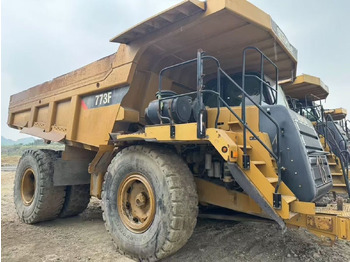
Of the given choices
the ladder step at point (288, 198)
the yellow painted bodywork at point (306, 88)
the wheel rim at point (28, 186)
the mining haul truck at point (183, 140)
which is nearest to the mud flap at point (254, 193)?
the mining haul truck at point (183, 140)

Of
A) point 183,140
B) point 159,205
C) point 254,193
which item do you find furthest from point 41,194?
point 254,193

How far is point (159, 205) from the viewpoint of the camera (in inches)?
124

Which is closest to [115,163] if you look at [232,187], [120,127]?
[120,127]

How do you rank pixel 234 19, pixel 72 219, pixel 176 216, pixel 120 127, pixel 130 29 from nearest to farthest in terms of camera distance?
pixel 176 216 < pixel 234 19 < pixel 130 29 < pixel 120 127 < pixel 72 219

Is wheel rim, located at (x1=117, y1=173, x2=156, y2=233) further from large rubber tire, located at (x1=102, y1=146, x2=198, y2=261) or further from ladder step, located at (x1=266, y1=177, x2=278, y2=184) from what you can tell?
ladder step, located at (x1=266, y1=177, x2=278, y2=184)

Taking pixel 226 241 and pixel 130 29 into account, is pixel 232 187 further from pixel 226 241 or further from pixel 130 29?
pixel 130 29

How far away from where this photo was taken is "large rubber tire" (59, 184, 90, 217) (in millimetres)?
5395

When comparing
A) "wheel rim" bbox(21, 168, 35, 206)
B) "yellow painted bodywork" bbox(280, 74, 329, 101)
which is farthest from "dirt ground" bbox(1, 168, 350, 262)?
"yellow painted bodywork" bbox(280, 74, 329, 101)

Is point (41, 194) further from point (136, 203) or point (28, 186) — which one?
point (136, 203)

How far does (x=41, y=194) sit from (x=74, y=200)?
640 millimetres

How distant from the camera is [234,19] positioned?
3396 mm

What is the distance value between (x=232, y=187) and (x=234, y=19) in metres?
2.05

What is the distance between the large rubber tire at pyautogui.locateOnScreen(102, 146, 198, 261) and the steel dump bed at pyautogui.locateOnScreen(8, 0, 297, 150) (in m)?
1.01

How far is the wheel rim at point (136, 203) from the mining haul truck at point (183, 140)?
1cm
